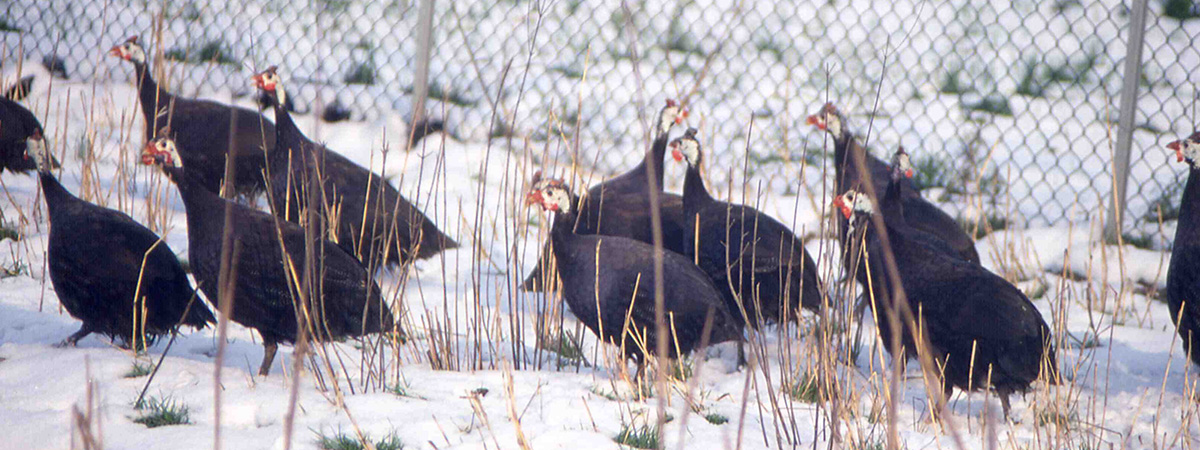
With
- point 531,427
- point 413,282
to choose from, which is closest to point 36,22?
point 413,282

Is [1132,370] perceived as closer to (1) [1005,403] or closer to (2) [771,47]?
(1) [1005,403]

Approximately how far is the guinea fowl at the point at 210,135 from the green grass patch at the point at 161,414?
98.3 inches

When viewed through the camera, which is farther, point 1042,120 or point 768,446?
point 1042,120

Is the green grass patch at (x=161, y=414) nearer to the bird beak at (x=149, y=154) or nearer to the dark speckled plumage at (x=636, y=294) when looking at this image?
the dark speckled plumage at (x=636, y=294)

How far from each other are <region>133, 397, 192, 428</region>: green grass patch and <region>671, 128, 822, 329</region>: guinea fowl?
182 cm

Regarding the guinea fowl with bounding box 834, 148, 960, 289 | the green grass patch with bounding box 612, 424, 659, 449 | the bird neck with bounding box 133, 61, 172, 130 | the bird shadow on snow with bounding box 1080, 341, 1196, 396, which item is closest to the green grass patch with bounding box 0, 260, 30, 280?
the bird neck with bounding box 133, 61, 172, 130

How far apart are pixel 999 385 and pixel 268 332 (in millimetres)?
2337

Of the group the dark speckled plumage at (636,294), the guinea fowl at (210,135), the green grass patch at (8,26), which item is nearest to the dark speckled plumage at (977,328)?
the dark speckled plumage at (636,294)

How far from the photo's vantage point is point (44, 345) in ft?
11.5

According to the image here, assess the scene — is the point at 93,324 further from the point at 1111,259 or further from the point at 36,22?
the point at 36,22

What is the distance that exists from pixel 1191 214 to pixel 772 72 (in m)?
4.13

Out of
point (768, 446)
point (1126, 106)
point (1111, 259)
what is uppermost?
point (1126, 106)

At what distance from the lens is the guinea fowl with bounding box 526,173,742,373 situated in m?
3.63

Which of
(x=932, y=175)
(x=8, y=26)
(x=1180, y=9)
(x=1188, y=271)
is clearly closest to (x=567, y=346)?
(x=1188, y=271)
